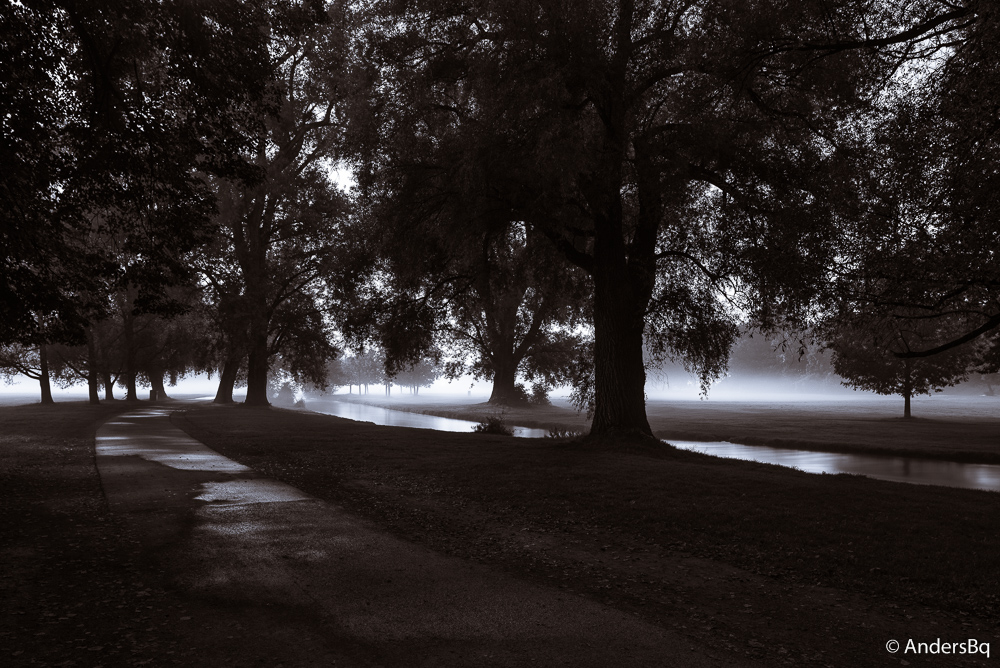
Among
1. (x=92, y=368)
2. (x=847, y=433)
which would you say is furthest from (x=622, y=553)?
(x=92, y=368)

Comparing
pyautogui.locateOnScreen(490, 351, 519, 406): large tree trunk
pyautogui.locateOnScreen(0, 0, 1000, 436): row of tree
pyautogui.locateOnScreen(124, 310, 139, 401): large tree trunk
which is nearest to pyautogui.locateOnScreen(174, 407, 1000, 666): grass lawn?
pyautogui.locateOnScreen(0, 0, 1000, 436): row of tree

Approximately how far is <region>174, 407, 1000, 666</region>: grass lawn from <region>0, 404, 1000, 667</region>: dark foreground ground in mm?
27

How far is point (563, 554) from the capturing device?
7.11m

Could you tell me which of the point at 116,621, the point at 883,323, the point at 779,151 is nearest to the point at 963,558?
the point at 883,323

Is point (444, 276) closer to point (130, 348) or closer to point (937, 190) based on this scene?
point (937, 190)

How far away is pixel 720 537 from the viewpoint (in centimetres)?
773

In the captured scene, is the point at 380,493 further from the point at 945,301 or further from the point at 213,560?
the point at 945,301

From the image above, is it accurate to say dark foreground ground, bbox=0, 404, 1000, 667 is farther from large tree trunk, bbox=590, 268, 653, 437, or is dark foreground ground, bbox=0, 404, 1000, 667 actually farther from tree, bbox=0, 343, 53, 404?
tree, bbox=0, 343, 53, 404

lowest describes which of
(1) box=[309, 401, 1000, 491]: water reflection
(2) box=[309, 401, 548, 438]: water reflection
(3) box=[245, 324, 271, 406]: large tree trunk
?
(2) box=[309, 401, 548, 438]: water reflection

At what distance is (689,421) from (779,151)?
23478 mm

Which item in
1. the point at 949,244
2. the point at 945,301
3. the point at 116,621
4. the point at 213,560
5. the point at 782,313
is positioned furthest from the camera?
the point at 782,313

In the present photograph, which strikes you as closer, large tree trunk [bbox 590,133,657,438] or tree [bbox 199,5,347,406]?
large tree trunk [bbox 590,133,657,438]

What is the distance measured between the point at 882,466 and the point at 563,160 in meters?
14.3

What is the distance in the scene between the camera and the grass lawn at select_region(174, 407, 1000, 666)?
530 cm
